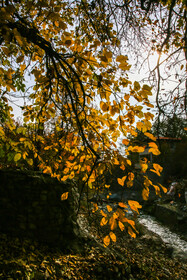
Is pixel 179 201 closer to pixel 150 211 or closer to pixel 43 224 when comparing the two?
pixel 150 211

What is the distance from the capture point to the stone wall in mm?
3650

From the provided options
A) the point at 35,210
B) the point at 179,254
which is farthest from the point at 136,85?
the point at 179,254

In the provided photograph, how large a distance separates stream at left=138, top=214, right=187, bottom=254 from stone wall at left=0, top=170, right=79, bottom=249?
4.75 meters

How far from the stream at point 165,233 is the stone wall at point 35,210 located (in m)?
4.75

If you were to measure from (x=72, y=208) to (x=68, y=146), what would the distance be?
88.5 inches

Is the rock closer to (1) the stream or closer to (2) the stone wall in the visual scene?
(1) the stream

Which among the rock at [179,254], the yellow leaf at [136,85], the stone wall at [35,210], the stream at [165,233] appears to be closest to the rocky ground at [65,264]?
the stone wall at [35,210]

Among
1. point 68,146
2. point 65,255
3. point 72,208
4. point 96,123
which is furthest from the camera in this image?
point 72,208

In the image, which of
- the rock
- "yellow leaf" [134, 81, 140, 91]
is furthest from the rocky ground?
"yellow leaf" [134, 81, 140, 91]

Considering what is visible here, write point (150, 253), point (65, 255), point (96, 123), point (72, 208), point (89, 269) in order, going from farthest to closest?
point (150, 253) < point (72, 208) < point (65, 255) < point (89, 269) < point (96, 123)

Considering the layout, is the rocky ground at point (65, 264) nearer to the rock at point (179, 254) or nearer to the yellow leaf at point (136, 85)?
the rock at point (179, 254)

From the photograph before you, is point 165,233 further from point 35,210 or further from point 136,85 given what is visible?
point 136,85

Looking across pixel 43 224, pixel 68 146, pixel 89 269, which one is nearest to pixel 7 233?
pixel 43 224

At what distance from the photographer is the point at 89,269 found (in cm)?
307
